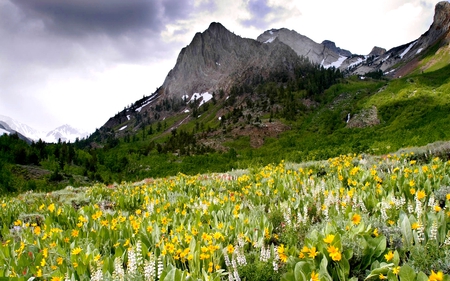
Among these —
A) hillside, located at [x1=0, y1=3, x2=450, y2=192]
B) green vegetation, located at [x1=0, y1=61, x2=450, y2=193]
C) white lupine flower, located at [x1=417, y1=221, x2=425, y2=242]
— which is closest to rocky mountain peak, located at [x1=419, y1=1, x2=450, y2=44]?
hillside, located at [x1=0, y1=3, x2=450, y2=192]

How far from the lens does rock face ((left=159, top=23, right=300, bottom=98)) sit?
151m

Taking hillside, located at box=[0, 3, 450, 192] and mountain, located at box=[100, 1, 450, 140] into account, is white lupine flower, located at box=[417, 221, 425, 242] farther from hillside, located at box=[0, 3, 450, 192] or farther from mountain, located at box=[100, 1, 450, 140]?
mountain, located at box=[100, 1, 450, 140]

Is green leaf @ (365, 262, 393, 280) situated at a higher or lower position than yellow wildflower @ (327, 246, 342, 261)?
lower

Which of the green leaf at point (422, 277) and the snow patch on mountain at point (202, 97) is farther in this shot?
the snow patch on mountain at point (202, 97)

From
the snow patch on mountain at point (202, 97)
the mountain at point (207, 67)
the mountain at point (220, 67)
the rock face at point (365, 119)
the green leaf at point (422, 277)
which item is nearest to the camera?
the green leaf at point (422, 277)

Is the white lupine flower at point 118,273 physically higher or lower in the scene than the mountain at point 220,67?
lower

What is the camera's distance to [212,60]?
166 m

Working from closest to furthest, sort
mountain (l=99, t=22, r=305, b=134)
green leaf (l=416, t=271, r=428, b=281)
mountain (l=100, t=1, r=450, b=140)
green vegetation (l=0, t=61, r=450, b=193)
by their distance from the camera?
green leaf (l=416, t=271, r=428, b=281), green vegetation (l=0, t=61, r=450, b=193), mountain (l=100, t=1, r=450, b=140), mountain (l=99, t=22, r=305, b=134)

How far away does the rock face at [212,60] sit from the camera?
151m

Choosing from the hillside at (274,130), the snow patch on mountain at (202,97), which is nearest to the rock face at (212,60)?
the hillside at (274,130)

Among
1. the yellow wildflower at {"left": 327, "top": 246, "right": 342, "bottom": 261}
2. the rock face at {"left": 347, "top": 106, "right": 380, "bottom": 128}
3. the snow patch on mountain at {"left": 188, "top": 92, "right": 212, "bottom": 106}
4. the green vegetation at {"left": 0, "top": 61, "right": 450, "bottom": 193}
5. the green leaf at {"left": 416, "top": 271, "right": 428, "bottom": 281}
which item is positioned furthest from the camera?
the snow patch on mountain at {"left": 188, "top": 92, "right": 212, "bottom": 106}

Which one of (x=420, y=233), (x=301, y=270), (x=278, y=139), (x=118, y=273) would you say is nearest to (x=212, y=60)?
(x=278, y=139)

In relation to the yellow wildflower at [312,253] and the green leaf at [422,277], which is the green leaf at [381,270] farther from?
the yellow wildflower at [312,253]

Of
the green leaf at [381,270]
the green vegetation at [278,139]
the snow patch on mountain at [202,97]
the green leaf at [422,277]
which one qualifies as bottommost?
the green leaf at [381,270]
